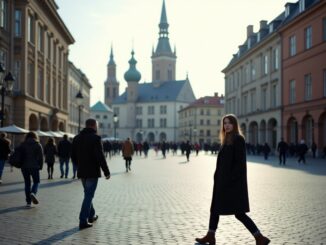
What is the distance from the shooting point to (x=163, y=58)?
158125mm

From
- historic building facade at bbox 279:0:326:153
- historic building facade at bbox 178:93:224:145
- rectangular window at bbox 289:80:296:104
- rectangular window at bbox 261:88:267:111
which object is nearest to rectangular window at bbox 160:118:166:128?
historic building facade at bbox 178:93:224:145

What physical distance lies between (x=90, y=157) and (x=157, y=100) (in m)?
146

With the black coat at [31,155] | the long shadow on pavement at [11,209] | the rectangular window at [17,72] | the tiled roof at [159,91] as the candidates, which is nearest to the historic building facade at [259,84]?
the rectangular window at [17,72]

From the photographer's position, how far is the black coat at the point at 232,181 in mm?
7254

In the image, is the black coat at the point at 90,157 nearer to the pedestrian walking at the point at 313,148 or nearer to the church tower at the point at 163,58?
the pedestrian walking at the point at 313,148

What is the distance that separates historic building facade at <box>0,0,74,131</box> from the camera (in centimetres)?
3450

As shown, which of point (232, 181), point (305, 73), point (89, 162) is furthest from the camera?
point (305, 73)

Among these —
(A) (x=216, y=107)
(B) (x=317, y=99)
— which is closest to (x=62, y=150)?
(B) (x=317, y=99)

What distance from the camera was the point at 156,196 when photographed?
1422cm

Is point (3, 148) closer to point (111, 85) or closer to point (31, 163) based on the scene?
point (31, 163)

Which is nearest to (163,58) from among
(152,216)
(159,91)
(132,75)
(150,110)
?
(159,91)

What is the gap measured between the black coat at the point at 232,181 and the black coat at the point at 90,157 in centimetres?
280

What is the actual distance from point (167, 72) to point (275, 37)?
10924 centimetres

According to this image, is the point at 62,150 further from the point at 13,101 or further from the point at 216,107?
the point at 216,107
